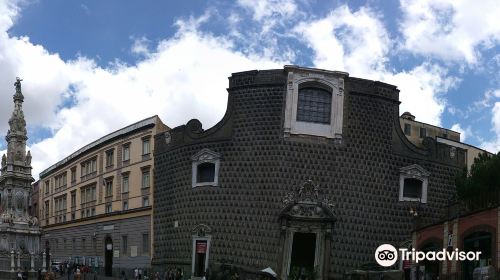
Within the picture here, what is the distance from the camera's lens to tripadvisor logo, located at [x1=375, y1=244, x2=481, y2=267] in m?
28.4

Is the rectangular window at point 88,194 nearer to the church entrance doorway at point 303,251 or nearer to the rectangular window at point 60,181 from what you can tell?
the rectangular window at point 60,181

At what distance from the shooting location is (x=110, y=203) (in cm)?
5016

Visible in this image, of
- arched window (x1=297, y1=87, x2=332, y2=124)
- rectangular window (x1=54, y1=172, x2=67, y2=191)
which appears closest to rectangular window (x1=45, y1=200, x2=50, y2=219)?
rectangular window (x1=54, y1=172, x2=67, y2=191)

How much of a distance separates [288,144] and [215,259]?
8001mm

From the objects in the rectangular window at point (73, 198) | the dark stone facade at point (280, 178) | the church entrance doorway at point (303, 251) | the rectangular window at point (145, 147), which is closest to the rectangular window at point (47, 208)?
the rectangular window at point (73, 198)

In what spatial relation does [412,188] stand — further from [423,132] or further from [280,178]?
[423,132]

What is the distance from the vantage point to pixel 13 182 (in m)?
40.7

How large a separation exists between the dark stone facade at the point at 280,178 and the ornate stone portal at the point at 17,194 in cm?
851

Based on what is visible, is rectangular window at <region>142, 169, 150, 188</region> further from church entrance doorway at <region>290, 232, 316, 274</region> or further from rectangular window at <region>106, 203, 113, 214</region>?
church entrance doorway at <region>290, 232, 316, 274</region>

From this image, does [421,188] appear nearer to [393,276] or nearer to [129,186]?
[393,276]

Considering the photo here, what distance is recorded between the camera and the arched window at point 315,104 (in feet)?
128

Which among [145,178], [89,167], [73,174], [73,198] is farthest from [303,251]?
[73,174]

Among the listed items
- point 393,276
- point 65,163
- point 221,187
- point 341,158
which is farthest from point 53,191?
point 393,276

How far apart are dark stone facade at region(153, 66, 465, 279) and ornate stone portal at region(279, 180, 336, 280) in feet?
0.95
